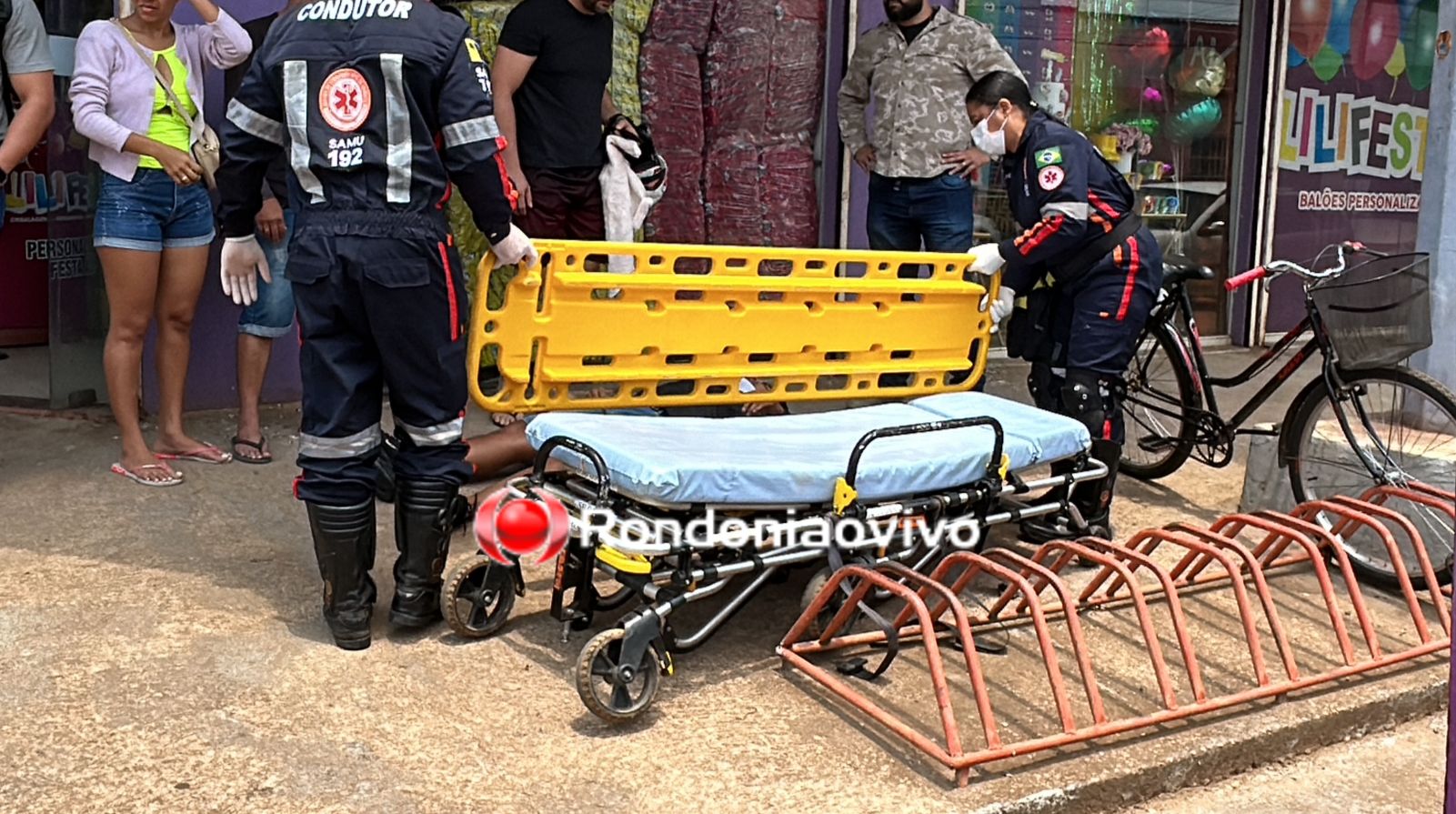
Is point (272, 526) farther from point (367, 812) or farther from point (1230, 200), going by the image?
point (1230, 200)

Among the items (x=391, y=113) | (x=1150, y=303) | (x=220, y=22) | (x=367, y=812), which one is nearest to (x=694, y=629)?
(x=367, y=812)

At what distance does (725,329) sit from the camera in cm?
492

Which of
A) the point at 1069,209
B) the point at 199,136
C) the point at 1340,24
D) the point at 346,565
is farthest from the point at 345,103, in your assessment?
the point at 1340,24

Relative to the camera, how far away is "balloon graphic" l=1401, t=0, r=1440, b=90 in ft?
33.9

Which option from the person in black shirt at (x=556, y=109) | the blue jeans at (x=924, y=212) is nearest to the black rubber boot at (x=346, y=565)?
the person in black shirt at (x=556, y=109)

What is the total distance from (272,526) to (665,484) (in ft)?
6.52

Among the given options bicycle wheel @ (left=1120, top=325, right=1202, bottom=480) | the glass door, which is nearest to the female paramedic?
bicycle wheel @ (left=1120, top=325, right=1202, bottom=480)

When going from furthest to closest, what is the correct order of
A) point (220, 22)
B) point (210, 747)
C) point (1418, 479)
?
1. point (220, 22)
2. point (1418, 479)
3. point (210, 747)

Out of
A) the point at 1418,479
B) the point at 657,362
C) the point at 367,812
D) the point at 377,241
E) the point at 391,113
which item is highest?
the point at 391,113

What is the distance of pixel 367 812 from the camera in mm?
3223

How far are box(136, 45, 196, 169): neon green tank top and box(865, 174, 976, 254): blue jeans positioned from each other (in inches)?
121

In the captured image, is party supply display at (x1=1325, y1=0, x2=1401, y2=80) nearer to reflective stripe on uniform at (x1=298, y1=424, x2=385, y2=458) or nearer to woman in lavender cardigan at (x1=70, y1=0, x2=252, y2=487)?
woman in lavender cardigan at (x1=70, y1=0, x2=252, y2=487)

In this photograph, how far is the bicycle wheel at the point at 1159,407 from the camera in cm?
585

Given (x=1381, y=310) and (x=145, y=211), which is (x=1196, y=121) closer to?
(x=1381, y=310)
